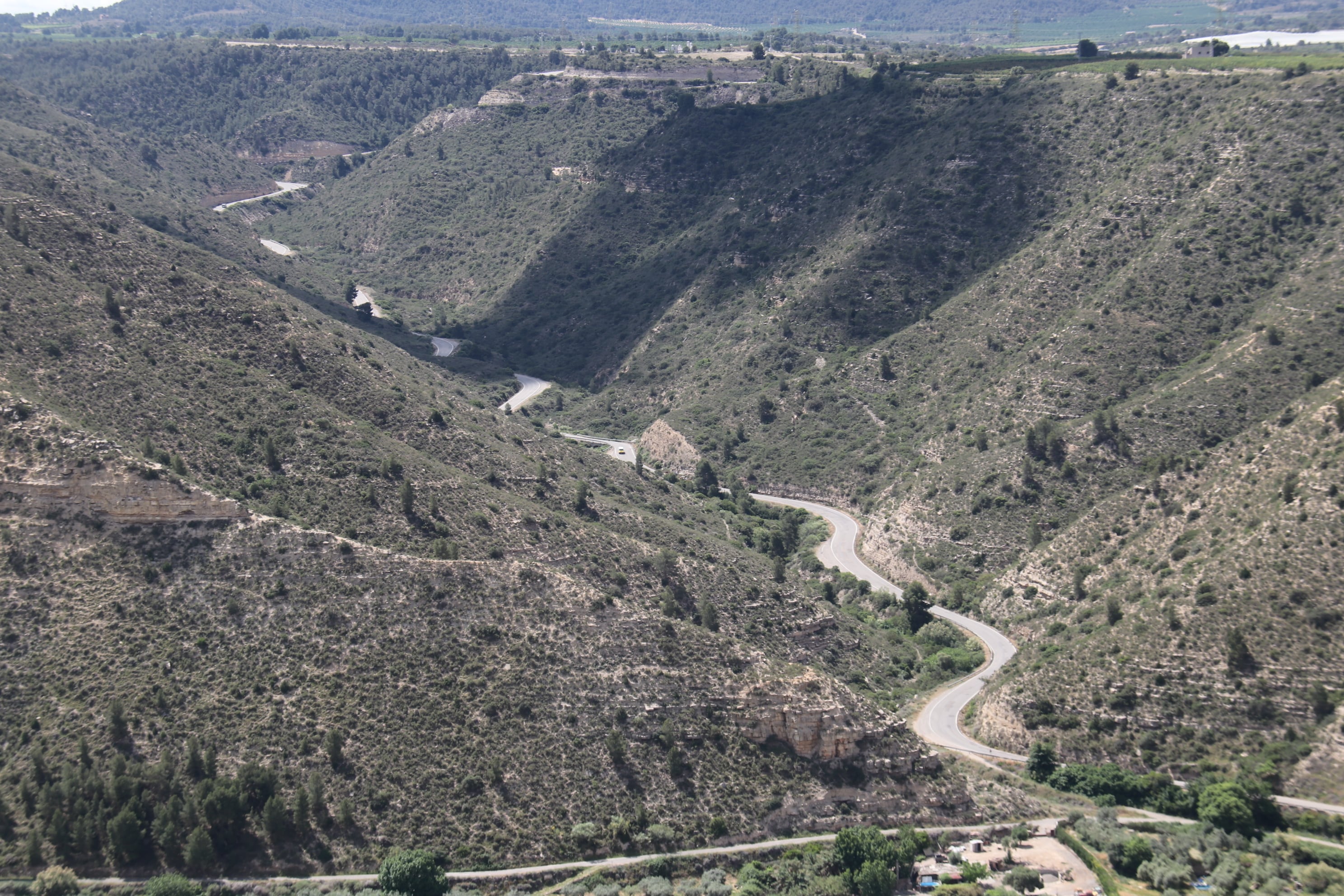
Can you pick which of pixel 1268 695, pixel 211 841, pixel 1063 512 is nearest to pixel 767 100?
pixel 1063 512

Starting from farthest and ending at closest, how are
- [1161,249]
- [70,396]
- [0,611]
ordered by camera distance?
[1161,249] → [70,396] → [0,611]

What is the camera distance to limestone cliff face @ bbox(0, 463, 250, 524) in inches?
2980

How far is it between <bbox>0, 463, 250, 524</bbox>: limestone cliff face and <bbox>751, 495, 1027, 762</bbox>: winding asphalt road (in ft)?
162

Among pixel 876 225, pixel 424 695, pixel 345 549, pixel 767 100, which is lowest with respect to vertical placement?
pixel 424 695

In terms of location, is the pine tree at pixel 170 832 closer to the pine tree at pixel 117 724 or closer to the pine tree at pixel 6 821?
the pine tree at pixel 117 724

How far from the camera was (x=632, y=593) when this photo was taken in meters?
86.4

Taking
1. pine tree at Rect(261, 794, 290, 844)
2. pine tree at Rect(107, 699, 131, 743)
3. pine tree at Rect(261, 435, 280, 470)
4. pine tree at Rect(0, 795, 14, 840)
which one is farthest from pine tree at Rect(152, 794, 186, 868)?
pine tree at Rect(261, 435, 280, 470)

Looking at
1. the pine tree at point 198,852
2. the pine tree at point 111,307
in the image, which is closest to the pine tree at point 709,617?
the pine tree at point 198,852

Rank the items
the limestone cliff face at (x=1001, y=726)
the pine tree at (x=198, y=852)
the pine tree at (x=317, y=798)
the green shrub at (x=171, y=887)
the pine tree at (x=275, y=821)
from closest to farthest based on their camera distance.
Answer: the green shrub at (x=171, y=887)
the pine tree at (x=198, y=852)
the pine tree at (x=275, y=821)
the pine tree at (x=317, y=798)
the limestone cliff face at (x=1001, y=726)

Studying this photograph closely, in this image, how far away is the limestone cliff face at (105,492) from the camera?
75.7 meters

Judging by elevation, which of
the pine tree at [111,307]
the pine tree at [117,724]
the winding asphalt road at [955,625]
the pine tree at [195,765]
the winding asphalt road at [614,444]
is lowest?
the winding asphalt road at [955,625]

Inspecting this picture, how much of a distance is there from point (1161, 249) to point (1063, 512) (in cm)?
3087

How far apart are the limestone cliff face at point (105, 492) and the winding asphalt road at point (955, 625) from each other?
49418 millimetres

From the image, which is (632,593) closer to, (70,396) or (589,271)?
(70,396)
